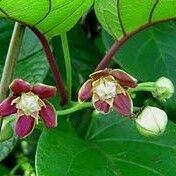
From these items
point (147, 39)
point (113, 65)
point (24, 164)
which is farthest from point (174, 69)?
point (24, 164)

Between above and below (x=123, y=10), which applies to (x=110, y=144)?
below

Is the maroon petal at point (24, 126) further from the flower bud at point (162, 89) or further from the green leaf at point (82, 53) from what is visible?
the green leaf at point (82, 53)

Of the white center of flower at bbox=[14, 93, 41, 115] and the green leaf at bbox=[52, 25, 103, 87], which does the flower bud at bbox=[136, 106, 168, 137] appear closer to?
the white center of flower at bbox=[14, 93, 41, 115]

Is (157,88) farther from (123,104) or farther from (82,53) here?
(82,53)

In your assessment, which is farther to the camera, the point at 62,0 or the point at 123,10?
the point at 123,10

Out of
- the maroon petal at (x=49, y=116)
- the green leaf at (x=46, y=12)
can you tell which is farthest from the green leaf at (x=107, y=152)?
the green leaf at (x=46, y=12)

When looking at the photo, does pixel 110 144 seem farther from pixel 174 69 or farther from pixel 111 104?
pixel 174 69

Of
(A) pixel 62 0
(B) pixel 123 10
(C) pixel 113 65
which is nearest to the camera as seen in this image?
(A) pixel 62 0

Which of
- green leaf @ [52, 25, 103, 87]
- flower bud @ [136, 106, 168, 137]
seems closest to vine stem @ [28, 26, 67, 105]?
flower bud @ [136, 106, 168, 137]
